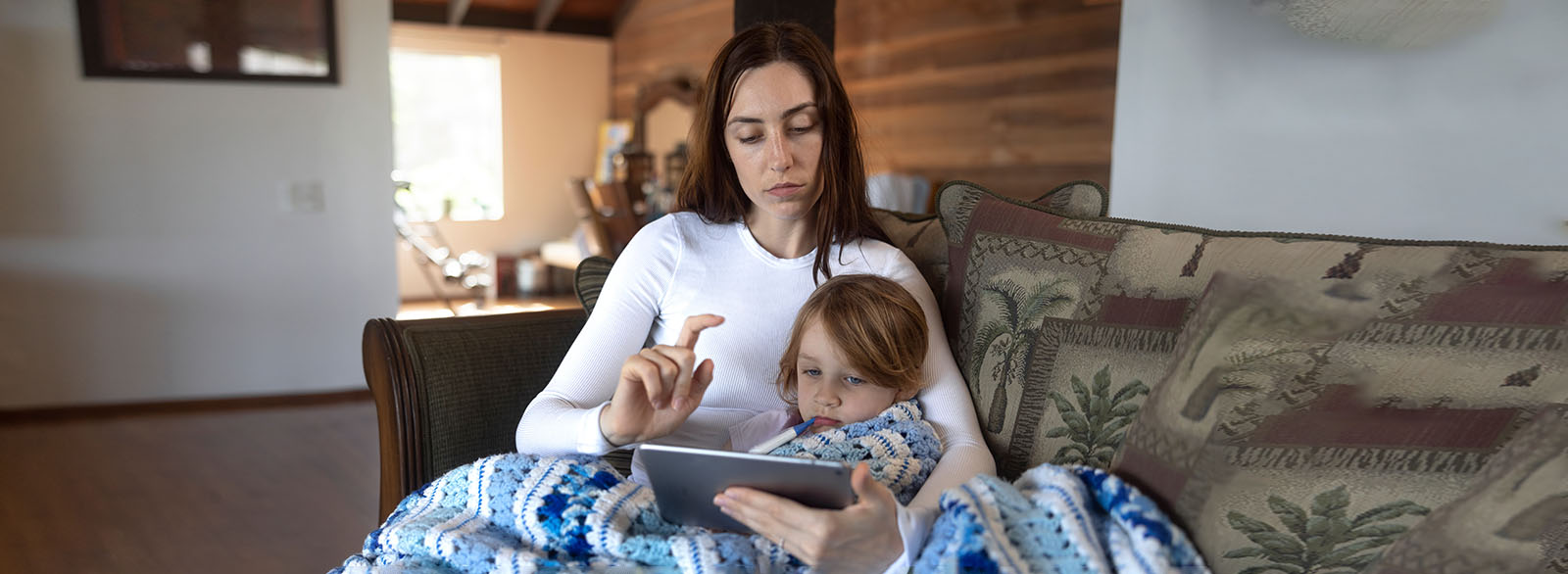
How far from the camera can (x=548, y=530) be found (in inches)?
40.8

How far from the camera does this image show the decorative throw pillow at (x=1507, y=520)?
80 cm

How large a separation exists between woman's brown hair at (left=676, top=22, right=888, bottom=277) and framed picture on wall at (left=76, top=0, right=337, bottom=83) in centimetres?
260

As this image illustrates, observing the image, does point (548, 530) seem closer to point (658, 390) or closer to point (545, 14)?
point (658, 390)

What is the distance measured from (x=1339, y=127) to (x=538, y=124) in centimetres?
623

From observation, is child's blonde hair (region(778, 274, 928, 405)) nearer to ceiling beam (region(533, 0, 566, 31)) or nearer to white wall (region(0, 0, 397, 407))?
white wall (region(0, 0, 397, 407))

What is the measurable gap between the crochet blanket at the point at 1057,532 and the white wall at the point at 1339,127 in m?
1.43

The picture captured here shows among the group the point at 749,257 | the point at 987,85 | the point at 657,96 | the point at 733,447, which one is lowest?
the point at 733,447

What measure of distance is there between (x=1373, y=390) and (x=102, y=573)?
8.01ft

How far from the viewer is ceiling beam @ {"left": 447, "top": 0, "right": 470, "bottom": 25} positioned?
7.04 metres

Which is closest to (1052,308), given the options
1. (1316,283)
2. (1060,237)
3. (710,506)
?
(1060,237)

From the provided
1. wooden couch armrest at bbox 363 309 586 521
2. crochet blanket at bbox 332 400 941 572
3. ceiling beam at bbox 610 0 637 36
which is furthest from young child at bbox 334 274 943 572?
ceiling beam at bbox 610 0 637 36

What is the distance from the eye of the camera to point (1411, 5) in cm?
203

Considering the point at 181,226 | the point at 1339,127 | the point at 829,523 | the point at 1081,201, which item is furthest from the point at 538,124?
the point at 829,523

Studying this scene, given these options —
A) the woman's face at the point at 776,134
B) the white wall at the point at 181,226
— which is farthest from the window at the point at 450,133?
the woman's face at the point at 776,134
